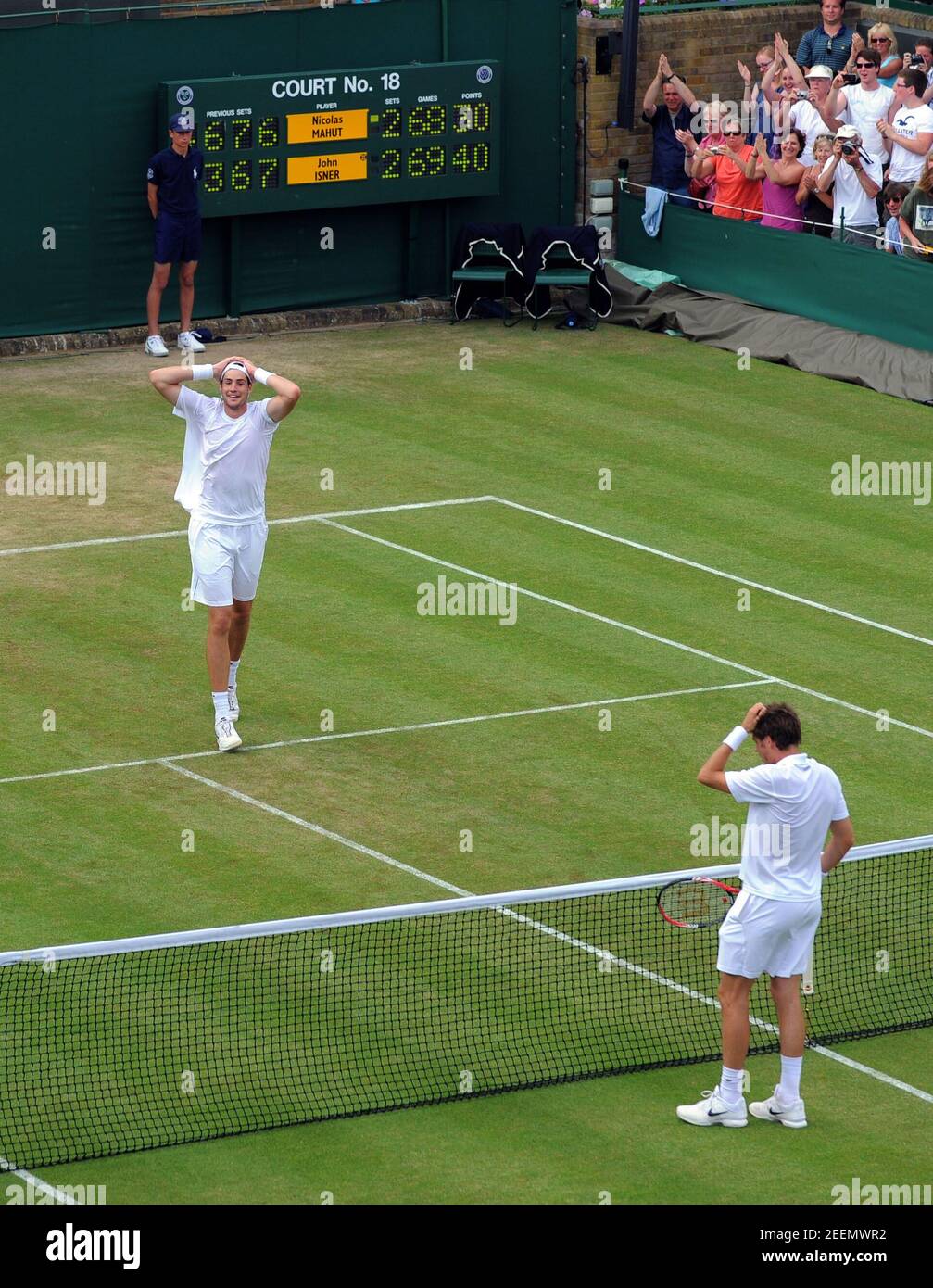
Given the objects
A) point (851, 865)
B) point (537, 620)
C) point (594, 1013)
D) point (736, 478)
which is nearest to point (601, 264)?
point (736, 478)

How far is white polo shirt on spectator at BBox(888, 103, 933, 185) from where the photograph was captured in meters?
26.4

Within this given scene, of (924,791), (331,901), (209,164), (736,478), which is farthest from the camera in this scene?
(209,164)

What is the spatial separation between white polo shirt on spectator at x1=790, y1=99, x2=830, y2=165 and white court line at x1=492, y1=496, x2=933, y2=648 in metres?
8.04

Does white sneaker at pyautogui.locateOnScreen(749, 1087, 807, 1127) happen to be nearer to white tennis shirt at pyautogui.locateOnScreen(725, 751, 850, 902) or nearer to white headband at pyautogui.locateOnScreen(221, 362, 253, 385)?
white tennis shirt at pyautogui.locateOnScreen(725, 751, 850, 902)

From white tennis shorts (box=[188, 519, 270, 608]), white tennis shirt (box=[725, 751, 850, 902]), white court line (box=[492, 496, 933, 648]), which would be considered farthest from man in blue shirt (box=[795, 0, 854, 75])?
white tennis shirt (box=[725, 751, 850, 902])

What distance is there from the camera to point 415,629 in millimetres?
18453

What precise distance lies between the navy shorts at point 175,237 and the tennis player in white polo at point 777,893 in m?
17.0

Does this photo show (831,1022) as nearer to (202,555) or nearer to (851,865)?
(851,865)

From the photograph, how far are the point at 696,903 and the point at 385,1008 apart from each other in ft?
7.33

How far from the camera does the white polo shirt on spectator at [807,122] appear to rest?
27609 mm

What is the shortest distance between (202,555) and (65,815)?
2069 millimetres

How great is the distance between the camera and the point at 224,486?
15.8 m

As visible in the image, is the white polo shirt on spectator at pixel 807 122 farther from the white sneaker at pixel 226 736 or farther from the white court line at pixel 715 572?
the white sneaker at pixel 226 736

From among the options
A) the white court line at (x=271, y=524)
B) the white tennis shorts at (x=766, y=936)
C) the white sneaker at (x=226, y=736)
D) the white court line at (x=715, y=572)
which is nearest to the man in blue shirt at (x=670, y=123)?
the white court line at (x=271, y=524)
